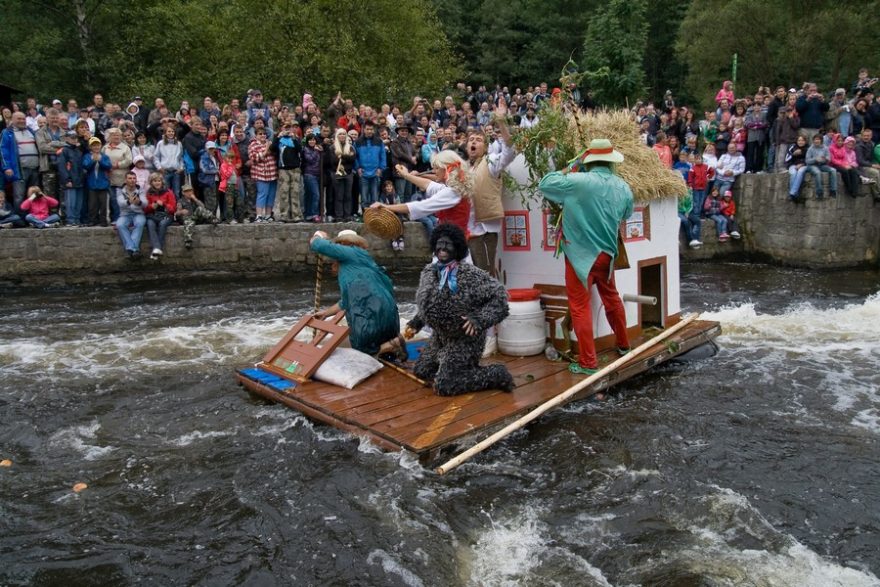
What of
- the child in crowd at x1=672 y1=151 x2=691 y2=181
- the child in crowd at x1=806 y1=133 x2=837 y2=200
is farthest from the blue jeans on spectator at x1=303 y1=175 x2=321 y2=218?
the child in crowd at x1=806 y1=133 x2=837 y2=200

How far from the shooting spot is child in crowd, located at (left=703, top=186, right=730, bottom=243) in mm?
17859

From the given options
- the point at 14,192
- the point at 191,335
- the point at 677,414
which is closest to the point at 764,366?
the point at 677,414

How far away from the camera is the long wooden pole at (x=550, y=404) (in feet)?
18.6

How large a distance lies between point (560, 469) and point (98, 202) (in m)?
12.3

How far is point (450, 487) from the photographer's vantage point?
5.73 meters

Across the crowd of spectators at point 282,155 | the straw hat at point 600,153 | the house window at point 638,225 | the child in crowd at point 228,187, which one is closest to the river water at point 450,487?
the house window at point 638,225

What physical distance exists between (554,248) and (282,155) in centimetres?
890

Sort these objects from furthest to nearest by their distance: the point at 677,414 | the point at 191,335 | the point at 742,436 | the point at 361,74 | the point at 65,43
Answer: the point at 65,43, the point at 361,74, the point at 191,335, the point at 677,414, the point at 742,436

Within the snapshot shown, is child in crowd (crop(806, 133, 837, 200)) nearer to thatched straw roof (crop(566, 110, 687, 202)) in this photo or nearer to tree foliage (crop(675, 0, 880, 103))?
thatched straw roof (crop(566, 110, 687, 202))

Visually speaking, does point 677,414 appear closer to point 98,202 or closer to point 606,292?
point 606,292

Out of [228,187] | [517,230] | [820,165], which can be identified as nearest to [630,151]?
[517,230]

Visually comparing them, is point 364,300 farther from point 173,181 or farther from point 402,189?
point 402,189

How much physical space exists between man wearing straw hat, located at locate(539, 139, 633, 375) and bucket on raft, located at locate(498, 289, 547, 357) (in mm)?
505

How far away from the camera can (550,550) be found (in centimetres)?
490
